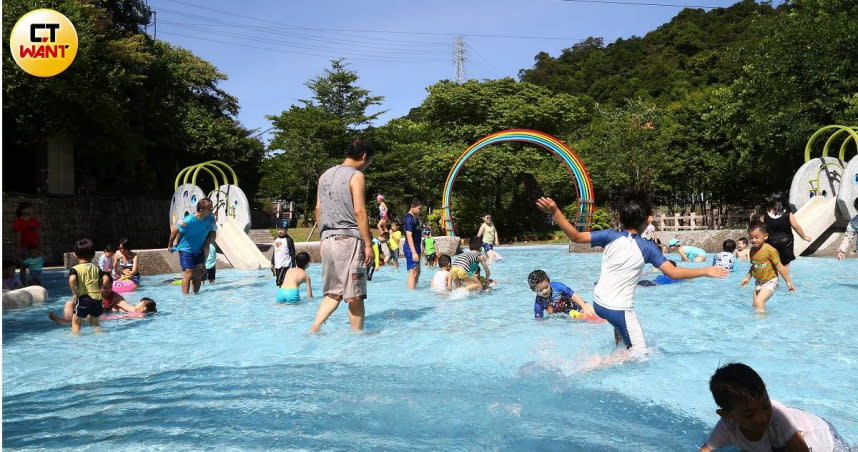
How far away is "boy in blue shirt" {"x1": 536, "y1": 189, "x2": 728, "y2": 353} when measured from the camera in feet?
14.3

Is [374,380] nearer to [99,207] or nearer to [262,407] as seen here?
[262,407]

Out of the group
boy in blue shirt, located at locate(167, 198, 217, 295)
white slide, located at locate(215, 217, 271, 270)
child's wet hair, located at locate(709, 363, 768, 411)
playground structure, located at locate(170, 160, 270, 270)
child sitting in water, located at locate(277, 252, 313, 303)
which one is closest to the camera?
child's wet hair, located at locate(709, 363, 768, 411)

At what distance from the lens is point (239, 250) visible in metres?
16.0

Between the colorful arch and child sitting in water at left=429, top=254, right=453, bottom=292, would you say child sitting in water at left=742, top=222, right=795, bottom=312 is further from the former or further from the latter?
the colorful arch

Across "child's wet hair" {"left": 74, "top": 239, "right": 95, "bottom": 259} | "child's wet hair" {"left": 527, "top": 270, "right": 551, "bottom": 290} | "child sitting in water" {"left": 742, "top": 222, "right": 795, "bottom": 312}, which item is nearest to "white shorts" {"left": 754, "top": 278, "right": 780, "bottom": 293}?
"child sitting in water" {"left": 742, "top": 222, "right": 795, "bottom": 312}

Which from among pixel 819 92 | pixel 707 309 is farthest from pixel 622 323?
pixel 819 92

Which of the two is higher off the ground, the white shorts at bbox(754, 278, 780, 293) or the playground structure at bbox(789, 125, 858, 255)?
the playground structure at bbox(789, 125, 858, 255)

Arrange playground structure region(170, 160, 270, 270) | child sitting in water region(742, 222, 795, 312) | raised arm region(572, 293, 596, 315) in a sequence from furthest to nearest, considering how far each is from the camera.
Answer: playground structure region(170, 160, 270, 270), child sitting in water region(742, 222, 795, 312), raised arm region(572, 293, 596, 315)

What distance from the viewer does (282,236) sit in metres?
10.8

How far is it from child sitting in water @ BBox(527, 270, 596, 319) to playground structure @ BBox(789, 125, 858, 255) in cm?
1106

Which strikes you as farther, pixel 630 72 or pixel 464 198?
pixel 630 72

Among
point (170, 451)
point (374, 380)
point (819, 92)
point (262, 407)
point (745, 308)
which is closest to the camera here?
point (170, 451)

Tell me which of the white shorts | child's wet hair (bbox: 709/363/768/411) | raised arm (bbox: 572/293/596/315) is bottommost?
raised arm (bbox: 572/293/596/315)

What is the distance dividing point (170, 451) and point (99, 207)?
22028 mm
